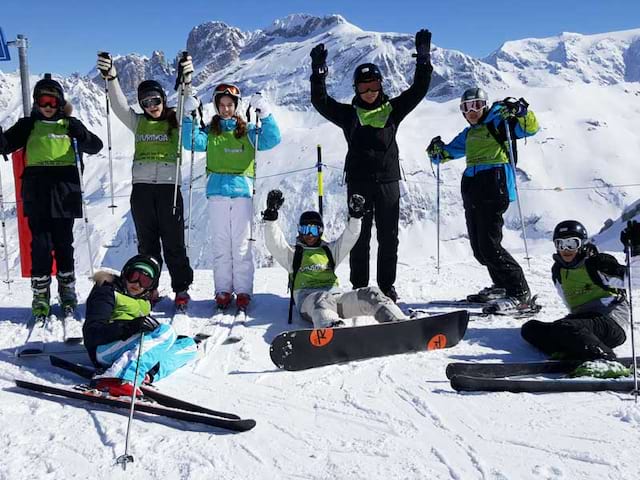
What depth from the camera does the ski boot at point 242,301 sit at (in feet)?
18.7

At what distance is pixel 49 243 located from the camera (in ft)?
17.2

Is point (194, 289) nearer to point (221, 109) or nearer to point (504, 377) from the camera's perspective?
point (221, 109)

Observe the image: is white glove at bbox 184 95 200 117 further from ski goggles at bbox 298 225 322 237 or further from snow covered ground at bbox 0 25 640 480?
snow covered ground at bbox 0 25 640 480

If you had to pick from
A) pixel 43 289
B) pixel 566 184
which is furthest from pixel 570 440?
pixel 566 184

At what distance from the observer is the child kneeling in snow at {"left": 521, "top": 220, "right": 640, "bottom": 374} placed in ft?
13.3

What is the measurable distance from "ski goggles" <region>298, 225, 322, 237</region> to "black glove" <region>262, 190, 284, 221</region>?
0.34 m

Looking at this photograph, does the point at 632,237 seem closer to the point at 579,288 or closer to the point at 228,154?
the point at 579,288

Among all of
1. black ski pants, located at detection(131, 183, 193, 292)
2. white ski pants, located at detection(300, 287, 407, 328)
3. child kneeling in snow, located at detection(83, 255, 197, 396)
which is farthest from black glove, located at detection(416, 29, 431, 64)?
child kneeling in snow, located at detection(83, 255, 197, 396)

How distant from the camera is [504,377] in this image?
381cm

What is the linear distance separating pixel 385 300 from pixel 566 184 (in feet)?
312

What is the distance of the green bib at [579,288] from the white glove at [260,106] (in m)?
3.16

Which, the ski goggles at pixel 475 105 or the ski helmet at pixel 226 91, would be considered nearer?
the ski helmet at pixel 226 91

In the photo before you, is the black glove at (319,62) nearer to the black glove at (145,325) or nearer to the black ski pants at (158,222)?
the black ski pants at (158,222)

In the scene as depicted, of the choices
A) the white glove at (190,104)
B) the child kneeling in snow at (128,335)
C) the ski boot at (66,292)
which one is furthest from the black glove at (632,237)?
the ski boot at (66,292)
